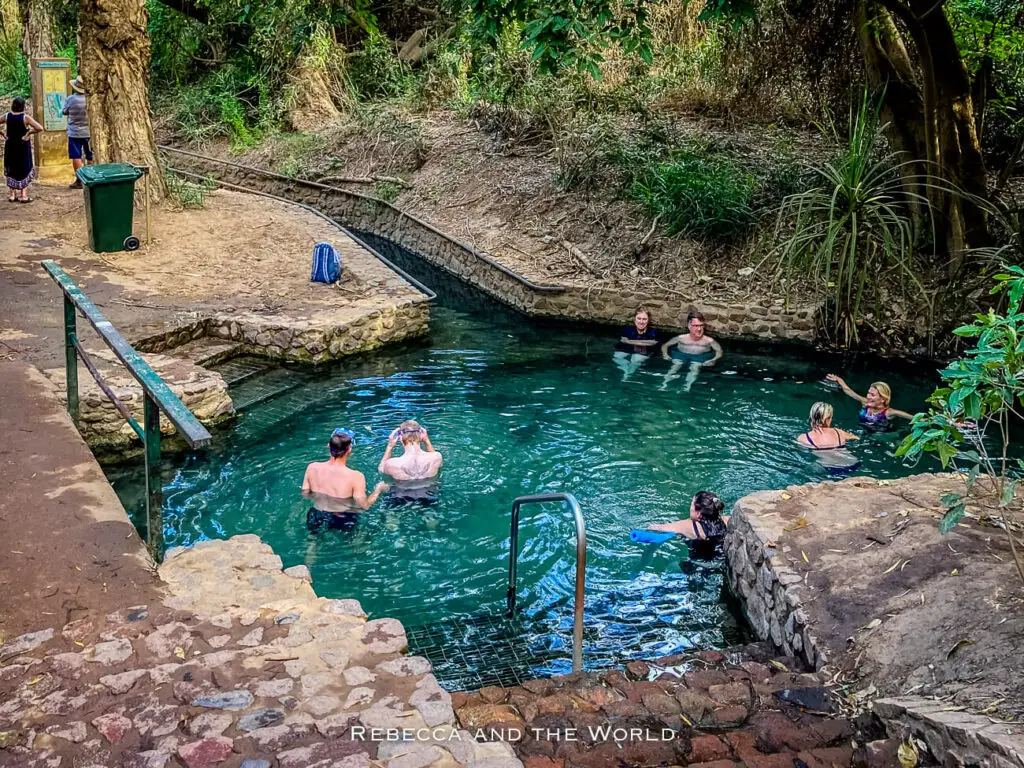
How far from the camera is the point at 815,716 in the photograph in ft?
16.0

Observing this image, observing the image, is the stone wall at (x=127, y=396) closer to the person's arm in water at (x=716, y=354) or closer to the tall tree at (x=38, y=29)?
the person's arm in water at (x=716, y=354)

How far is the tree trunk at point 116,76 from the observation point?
1359cm

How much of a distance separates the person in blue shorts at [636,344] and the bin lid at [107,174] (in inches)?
259

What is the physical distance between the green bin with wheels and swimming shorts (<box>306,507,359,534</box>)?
665 cm

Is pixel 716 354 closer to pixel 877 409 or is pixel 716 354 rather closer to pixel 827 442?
pixel 877 409

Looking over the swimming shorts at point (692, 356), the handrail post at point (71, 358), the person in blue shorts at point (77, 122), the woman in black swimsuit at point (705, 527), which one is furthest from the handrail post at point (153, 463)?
the person in blue shorts at point (77, 122)

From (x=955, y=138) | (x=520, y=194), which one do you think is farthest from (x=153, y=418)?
(x=520, y=194)

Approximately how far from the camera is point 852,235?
39.5 feet

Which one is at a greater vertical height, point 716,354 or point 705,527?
point 716,354

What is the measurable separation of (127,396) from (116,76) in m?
6.95

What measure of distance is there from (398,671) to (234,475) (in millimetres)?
4900

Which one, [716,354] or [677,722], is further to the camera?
[716,354]

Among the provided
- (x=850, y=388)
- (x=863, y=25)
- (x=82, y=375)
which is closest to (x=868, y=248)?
(x=850, y=388)

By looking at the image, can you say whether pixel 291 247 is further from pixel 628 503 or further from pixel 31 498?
pixel 31 498
